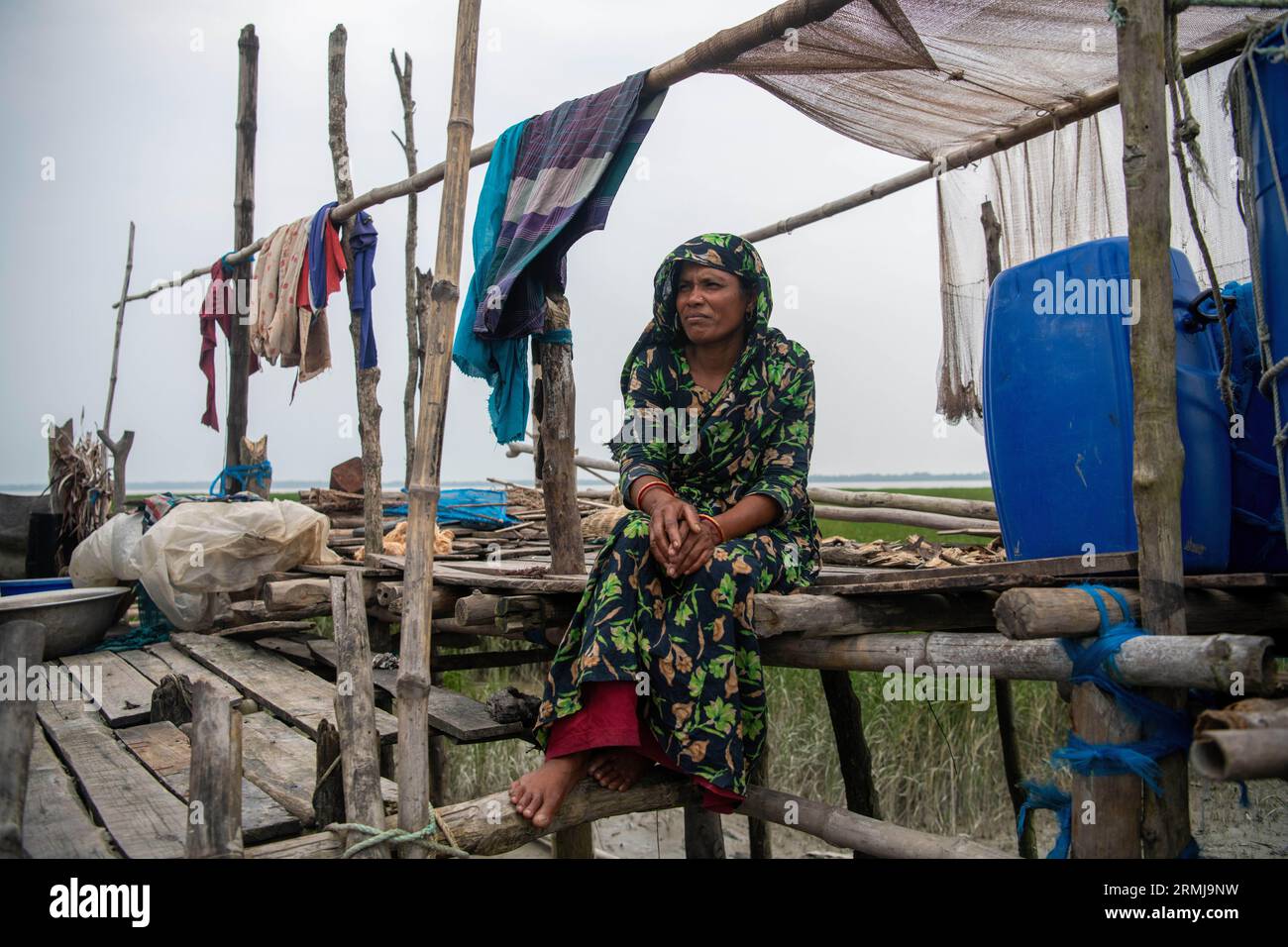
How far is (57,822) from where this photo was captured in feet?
8.79

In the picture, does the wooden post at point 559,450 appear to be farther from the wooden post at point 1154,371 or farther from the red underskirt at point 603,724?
the wooden post at point 1154,371

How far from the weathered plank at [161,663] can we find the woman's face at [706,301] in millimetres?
2716

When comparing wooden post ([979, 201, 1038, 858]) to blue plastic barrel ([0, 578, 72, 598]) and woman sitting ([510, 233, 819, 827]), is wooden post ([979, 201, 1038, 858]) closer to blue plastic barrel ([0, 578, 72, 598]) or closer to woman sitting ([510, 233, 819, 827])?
woman sitting ([510, 233, 819, 827])

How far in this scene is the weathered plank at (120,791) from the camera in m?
2.56

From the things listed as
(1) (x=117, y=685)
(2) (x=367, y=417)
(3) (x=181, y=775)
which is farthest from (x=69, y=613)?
(3) (x=181, y=775)

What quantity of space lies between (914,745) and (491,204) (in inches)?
187

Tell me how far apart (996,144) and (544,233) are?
7.37ft

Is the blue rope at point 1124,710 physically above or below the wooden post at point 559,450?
below

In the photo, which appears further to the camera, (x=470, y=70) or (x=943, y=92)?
(x=943, y=92)

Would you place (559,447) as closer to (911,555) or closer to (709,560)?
(709,560)

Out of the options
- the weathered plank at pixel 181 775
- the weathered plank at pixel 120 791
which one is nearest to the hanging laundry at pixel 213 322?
the weathered plank at pixel 120 791
